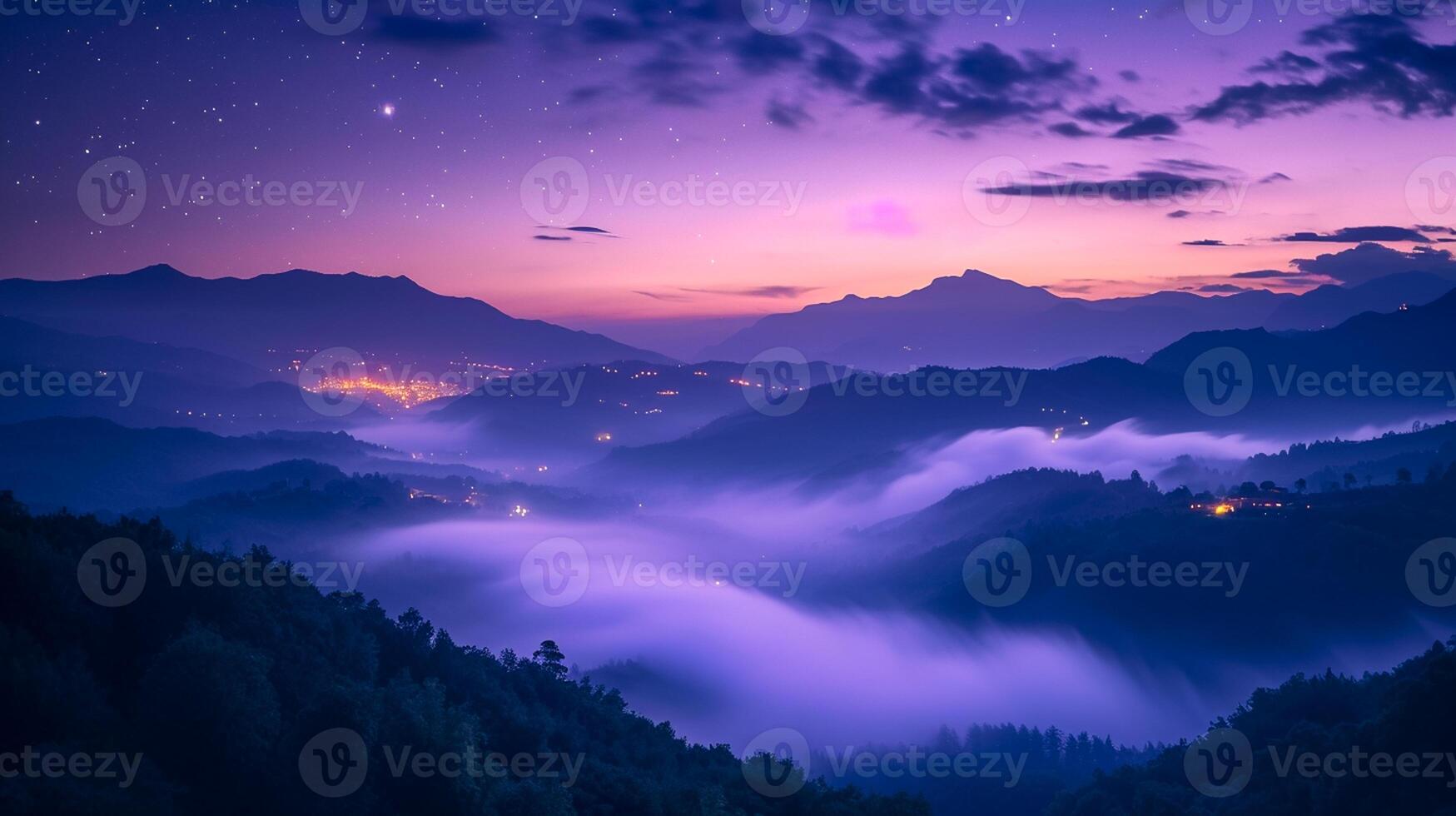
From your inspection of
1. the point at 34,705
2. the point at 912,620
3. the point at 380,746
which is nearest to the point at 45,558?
the point at 34,705

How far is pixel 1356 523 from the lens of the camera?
256 feet

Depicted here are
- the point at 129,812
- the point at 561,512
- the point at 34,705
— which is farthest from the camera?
the point at 561,512

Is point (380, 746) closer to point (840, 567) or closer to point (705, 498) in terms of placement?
point (840, 567)

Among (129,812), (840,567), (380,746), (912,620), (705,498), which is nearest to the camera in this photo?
(129,812)

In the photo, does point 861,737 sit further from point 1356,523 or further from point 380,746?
point 380,746

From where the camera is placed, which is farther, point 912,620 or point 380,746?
point 912,620

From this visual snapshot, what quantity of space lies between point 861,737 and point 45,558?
65.2m

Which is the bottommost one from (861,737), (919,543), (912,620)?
(861,737)

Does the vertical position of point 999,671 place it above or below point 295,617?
below

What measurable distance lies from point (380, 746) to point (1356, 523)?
87.9 m

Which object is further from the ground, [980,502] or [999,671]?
[980,502]

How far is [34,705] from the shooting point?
13.4 m

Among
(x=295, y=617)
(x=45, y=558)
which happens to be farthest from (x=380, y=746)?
(x=295, y=617)

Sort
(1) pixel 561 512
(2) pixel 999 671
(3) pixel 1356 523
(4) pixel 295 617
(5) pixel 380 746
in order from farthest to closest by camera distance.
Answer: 1. (1) pixel 561 512
2. (2) pixel 999 671
3. (3) pixel 1356 523
4. (4) pixel 295 617
5. (5) pixel 380 746
